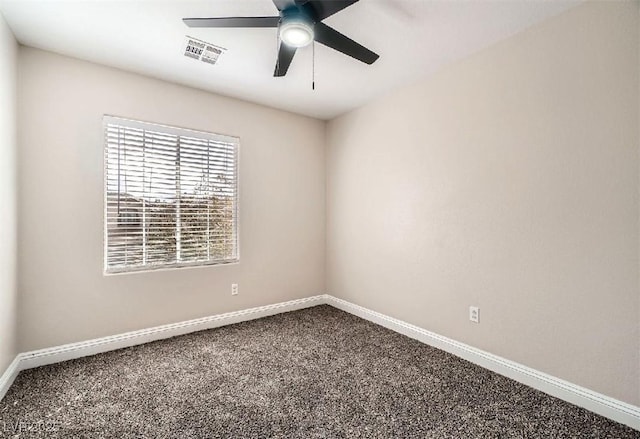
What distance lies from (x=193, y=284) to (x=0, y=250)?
1494 mm

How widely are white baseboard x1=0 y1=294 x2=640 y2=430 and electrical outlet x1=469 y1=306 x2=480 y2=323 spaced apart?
234 millimetres

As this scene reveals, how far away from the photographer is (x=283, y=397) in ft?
6.85

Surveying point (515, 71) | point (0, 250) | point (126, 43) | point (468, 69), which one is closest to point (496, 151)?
point (515, 71)

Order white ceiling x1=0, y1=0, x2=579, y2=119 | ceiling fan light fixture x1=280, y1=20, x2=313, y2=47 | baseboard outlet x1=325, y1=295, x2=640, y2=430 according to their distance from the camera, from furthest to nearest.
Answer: white ceiling x1=0, y1=0, x2=579, y2=119, baseboard outlet x1=325, y1=295, x2=640, y2=430, ceiling fan light fixture x1=280, y1=20, x2=313, y2=47

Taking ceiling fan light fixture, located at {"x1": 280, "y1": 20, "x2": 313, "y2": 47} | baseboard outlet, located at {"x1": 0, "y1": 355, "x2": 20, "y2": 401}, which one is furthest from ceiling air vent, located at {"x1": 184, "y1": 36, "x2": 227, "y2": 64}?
baseboard outlet, located at {"x1": 0, "y1": 355, "x2": 20, "y2": 401}

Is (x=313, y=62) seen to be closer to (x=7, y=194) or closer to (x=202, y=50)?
(x=202, y=50)

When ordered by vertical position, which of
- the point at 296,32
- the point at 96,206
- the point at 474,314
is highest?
the point at 296,32

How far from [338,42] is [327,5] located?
319 millimetres

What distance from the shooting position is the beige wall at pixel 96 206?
248cm

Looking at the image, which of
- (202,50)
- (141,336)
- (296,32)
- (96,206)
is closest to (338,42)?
(296,32)

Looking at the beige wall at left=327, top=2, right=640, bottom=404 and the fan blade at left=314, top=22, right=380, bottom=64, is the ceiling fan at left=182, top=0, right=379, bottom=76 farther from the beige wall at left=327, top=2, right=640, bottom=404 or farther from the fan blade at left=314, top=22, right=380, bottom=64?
the beige wall at left=327, top=2, right=640, bottom=404

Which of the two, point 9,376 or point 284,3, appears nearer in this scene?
point 284,3

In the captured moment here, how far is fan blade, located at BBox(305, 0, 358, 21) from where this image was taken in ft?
5.22

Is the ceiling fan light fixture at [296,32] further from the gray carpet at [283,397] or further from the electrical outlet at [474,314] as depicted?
the electrical outlet at [474,314]
